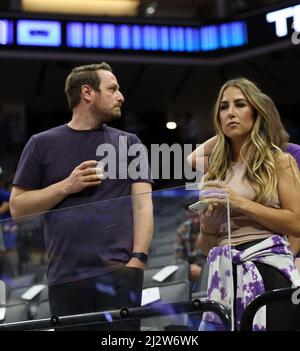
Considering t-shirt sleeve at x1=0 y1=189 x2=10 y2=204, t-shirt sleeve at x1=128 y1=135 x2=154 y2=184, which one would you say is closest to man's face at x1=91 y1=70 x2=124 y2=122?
t-shirt sleeve at x1=128 y1=135 x2=154 y2=184

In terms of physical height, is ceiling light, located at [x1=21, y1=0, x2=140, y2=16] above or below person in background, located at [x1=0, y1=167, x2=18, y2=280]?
above

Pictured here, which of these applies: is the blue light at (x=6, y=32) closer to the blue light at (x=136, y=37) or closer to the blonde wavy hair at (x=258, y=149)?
the blue light at (x=136, y=37)

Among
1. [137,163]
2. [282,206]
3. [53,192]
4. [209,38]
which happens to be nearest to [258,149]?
[282,206]

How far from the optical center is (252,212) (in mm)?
2135

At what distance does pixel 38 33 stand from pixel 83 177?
19.5 ft

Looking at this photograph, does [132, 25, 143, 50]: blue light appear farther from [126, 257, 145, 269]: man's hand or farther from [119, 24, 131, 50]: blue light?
[126, 257, 145, 269]: man's hand

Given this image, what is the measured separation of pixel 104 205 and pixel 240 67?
729cm

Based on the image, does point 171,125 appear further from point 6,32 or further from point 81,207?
point 81,207

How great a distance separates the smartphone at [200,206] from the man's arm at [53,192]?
0.40m

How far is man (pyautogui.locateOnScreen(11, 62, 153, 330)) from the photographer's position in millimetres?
2396

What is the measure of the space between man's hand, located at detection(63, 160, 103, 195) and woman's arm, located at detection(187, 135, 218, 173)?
1.23ft

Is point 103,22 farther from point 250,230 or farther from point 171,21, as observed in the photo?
point 250,230
